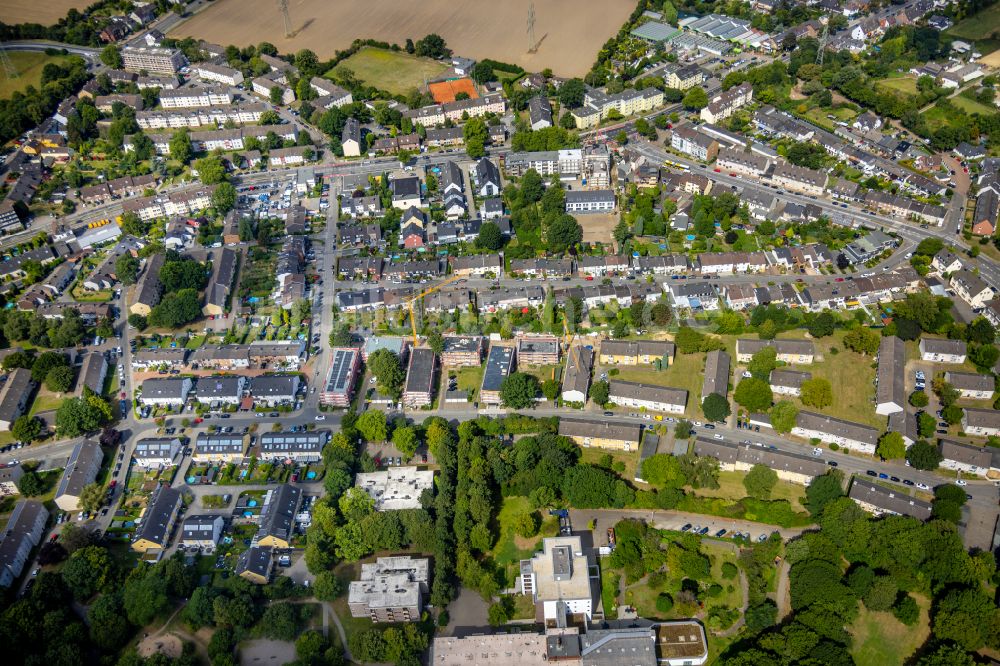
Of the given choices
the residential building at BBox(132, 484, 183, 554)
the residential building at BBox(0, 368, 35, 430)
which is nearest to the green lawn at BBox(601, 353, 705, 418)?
the residential building at BBox(132, 484, 183, 554)

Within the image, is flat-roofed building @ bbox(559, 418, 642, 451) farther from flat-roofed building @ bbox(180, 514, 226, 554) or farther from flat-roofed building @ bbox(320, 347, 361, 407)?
flat-roofed building @ bbox(180, 514, 226, 554)

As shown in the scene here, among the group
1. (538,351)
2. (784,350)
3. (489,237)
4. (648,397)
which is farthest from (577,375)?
(489,237)

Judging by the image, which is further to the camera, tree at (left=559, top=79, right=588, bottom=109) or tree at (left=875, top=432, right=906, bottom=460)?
tree at (left=559, top=79, right=588, bottom=109)

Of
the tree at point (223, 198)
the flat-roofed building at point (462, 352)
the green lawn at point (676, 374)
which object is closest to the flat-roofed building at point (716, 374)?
the green lawn at point (676, 374)

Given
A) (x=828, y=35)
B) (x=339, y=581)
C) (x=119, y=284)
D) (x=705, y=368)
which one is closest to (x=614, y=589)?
(x=339, y=581)

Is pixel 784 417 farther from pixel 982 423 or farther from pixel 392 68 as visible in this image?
pixel 392 68

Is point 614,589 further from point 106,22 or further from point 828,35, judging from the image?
point 106,22
